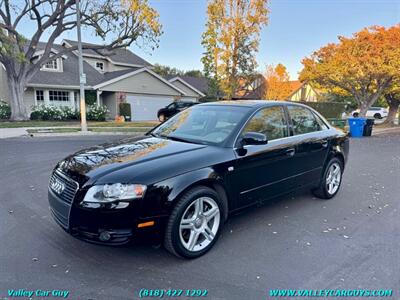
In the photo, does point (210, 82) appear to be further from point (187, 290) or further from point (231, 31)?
point (187, 290)

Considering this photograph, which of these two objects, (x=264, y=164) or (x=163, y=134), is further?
(x=163, y=134)

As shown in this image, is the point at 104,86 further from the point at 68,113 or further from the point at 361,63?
the point at 361,63

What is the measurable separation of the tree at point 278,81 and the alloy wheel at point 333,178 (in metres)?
27.6

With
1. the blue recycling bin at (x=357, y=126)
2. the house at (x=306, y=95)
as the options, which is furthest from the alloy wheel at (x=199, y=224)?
the house at (x=306, y=95)

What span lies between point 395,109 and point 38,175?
26079mm

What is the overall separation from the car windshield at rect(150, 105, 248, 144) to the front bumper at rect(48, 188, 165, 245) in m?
1.27

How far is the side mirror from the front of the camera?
325 cm

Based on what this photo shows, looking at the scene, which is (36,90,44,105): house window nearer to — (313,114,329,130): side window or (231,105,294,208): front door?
(313,114,329,130): side window

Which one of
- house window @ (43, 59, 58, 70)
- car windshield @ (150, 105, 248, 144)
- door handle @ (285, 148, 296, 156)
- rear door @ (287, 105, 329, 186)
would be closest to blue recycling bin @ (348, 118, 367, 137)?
rear door @ (287, 105, 329, 186)

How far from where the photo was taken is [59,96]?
22297 mm

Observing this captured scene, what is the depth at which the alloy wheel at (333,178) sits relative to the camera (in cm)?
482

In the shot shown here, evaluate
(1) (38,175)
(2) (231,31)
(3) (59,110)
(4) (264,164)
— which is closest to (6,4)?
(3) (59,110)

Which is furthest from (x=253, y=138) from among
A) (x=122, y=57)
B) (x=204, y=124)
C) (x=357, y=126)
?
(x=122, y=57)

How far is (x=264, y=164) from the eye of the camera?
3.59m
